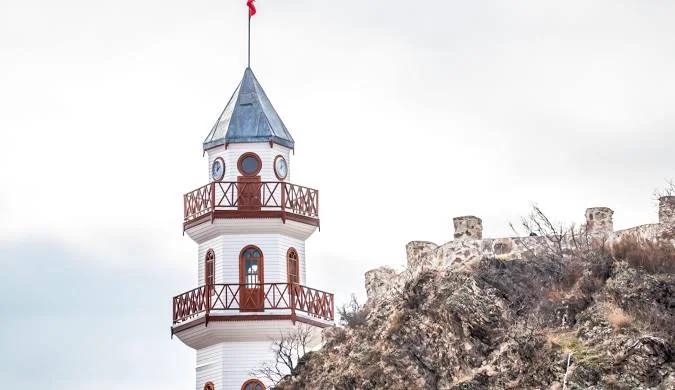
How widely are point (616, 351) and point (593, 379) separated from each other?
1.03m

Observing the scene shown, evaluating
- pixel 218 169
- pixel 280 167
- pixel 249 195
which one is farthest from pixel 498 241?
pixel 218 169

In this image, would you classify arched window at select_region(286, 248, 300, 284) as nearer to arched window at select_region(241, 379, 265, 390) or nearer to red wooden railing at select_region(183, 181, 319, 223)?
red wooden railing at select_region(183, 181, 319, 223)

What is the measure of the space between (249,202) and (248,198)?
206 millimetres

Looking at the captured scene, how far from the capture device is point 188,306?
85000 millimetres

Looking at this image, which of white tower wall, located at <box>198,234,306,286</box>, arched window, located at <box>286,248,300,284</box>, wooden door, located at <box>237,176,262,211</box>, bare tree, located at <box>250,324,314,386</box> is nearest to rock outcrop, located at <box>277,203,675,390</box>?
bare tree, located at <box>250,324,314,386</box>

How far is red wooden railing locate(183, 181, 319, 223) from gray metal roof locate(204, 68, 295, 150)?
2031mm

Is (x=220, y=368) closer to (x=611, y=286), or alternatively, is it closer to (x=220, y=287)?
(x=220, y=287)

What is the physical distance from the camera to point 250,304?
84.0 metres

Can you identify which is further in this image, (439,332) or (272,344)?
(272,344)

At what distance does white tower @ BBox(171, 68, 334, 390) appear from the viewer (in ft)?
274

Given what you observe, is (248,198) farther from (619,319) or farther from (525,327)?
(619,319)

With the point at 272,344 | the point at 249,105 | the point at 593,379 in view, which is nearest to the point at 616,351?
the point at 593,379

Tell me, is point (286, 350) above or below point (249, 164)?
below

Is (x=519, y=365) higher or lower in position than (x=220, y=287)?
lower
